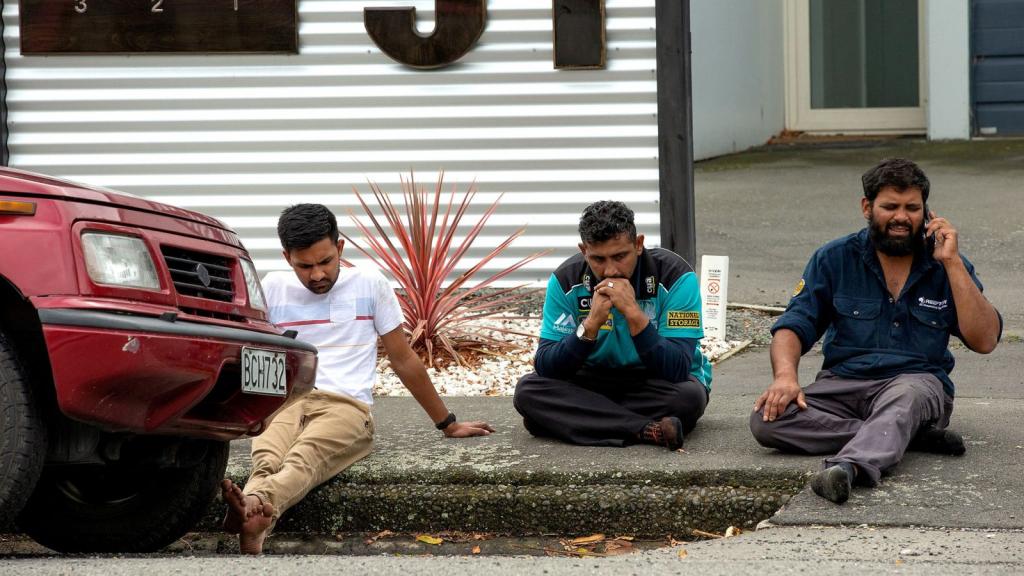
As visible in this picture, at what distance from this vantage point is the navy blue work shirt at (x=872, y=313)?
15.4ft

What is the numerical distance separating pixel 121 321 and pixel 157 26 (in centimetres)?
572

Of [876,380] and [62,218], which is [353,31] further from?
[62,218]

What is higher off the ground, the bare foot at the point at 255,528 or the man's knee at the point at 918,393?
the man's knee at the point at 918,393

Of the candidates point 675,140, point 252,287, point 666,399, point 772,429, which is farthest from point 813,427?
point 675,140

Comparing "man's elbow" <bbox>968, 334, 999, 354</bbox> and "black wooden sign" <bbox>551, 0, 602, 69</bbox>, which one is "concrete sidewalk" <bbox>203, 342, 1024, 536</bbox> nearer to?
"man's elbow" <bbox>968, 334, 999, 354</bbox>

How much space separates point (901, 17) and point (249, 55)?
10.1 meters

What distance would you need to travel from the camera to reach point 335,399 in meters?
4.80

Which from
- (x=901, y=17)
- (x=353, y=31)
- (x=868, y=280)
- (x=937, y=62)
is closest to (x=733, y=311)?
(x=353, y=31)

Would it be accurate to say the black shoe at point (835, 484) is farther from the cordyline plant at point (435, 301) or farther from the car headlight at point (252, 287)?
the cordyline plant at point (435, 301)

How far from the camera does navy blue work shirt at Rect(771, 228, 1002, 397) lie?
15.4 feet

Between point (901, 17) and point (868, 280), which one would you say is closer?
point (868, 280)

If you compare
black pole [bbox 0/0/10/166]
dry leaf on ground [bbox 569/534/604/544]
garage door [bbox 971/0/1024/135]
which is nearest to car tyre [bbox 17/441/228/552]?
dry leaf on ground [bbox 569/534/604/544]

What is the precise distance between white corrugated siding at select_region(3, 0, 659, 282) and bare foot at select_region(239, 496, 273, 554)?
15.1 feet

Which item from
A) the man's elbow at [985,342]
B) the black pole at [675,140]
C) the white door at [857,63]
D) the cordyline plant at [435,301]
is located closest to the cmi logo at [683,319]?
the man's elbow at [985,342]
